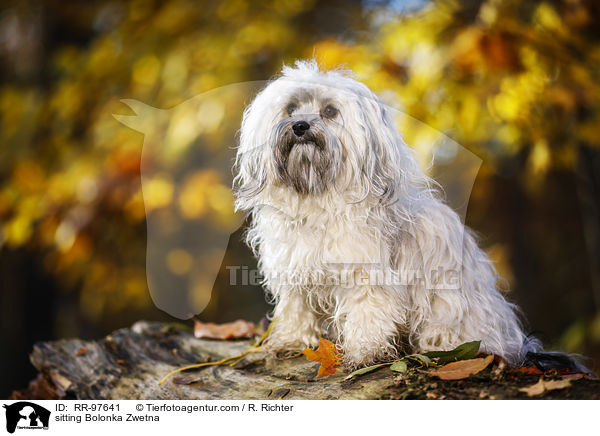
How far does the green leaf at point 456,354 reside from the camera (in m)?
1.66

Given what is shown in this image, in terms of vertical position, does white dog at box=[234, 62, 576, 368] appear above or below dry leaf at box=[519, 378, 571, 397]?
above

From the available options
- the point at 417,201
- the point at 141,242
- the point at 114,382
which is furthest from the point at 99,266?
the point at 417,201

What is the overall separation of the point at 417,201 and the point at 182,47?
1.56m

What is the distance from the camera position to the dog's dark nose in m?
1.65

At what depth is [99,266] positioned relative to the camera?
3293 millimetres

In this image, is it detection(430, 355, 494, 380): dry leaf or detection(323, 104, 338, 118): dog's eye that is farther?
detection(323, 104, 338, 118): dog's eye

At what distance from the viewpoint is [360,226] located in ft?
5.62

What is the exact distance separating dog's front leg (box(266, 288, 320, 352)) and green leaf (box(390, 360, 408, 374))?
42 centimetres

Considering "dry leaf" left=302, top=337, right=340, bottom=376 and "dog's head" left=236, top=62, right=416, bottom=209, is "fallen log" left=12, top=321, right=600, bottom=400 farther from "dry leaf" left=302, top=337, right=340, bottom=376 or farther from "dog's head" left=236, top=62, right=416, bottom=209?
"dog's head" left=236, top=62, right=416, bottom=209
